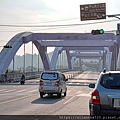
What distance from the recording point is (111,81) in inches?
347

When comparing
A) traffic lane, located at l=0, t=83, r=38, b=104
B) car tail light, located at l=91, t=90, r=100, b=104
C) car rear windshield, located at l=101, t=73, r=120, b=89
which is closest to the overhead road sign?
traffic lane, located at l=0, t=83, r=38, b=104

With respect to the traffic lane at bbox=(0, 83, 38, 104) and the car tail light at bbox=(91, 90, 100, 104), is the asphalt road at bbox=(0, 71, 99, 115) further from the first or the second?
the car tail light at bbox=(91, 90, 100, 104)

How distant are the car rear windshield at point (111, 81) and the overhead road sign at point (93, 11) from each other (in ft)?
66.2

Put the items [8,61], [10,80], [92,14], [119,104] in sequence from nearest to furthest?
[119,104]
[92,14]
[10,80]
[8,61]

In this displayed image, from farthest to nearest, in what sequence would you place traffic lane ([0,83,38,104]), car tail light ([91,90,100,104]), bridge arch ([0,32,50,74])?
bridge arch ([0,32,50,74]) → traffic lane ([0,83,38,104]) → car tail light ([91,90,100,104])

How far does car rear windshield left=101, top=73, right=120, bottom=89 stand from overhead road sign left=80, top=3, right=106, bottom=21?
20174 millimetres

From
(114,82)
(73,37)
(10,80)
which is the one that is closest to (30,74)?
(73,37)

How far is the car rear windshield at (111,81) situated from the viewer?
8695 millimetres

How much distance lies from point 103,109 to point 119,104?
45cm

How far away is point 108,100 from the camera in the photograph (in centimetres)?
845

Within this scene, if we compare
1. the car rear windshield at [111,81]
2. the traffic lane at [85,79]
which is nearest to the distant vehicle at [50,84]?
the car rear windshield at [111,81]

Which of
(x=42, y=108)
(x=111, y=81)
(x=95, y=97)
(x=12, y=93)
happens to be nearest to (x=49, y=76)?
(x=12, y=93)

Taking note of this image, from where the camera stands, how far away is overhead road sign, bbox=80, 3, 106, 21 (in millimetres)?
28484

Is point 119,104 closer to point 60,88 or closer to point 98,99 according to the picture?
point 98,99
